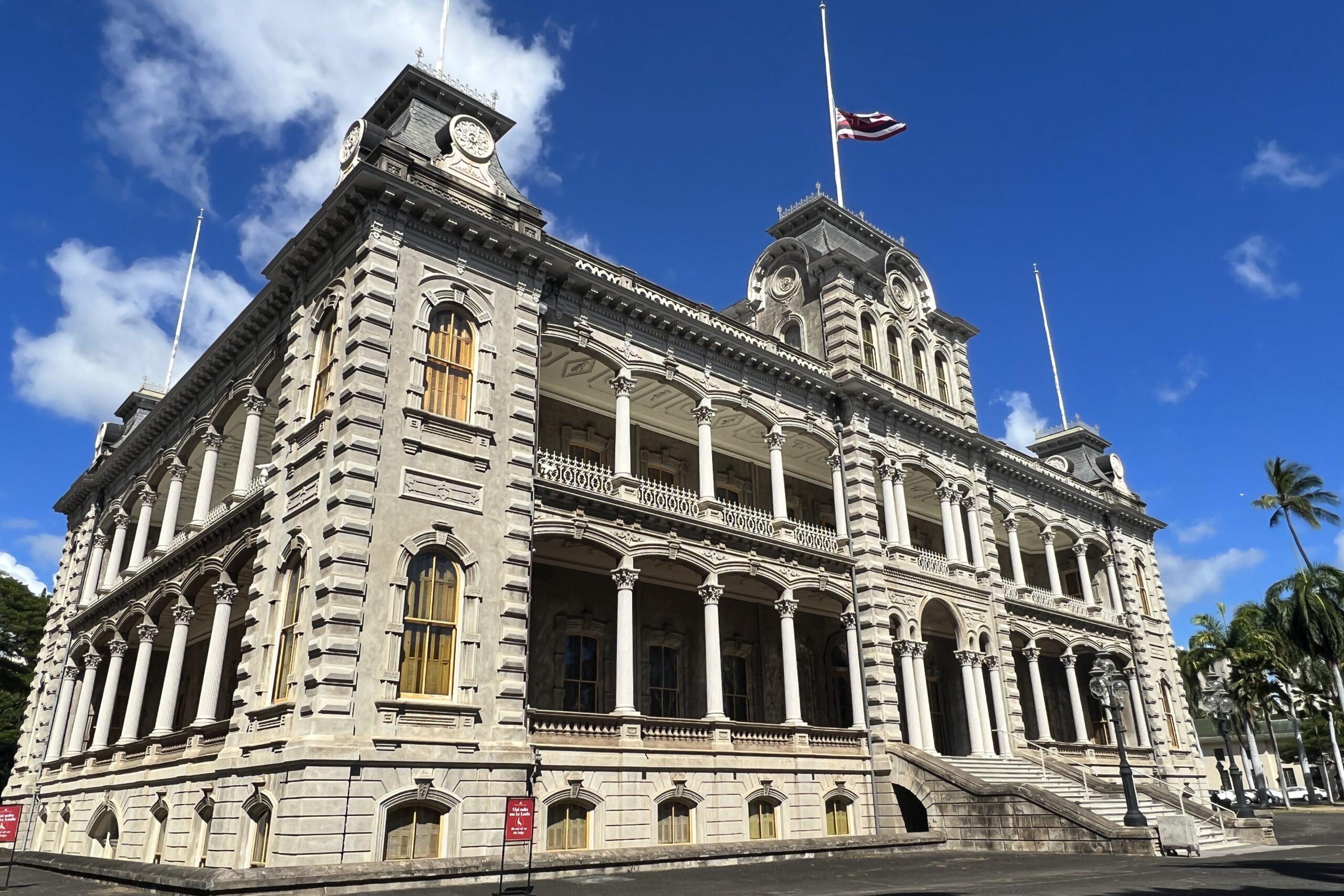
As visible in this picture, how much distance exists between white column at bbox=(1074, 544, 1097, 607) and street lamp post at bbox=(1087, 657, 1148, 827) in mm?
11532

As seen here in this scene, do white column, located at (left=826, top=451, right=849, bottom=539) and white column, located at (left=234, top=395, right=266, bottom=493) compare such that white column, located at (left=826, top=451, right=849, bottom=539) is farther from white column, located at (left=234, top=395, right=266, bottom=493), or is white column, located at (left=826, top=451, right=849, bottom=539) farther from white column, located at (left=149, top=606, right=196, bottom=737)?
white column, located at (left=149, top=606, right=196, bottom=737)

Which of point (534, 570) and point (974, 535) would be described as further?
point (974, 535)

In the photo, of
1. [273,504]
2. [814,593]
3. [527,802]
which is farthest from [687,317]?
[527,802]

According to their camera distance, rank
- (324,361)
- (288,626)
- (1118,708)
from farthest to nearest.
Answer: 1. (1118,708)
2. (324,361)
3. (288,626)

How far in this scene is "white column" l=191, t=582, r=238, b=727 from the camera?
1966cm

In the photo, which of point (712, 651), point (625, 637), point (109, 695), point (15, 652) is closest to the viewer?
point (625, 637)

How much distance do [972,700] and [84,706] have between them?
2645cm

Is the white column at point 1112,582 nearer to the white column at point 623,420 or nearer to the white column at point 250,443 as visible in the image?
the white column at point 623,420

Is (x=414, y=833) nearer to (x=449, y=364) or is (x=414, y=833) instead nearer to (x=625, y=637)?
(x=625, y=637)

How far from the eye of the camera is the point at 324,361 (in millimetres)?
19641

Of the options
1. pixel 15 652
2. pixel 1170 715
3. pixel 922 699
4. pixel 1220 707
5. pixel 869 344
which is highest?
pixel 869 344

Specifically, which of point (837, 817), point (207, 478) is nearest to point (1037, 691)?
point (837, 817)

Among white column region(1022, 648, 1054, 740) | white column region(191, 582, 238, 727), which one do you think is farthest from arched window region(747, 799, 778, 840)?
white column region(1022, 648, 1054, 740)

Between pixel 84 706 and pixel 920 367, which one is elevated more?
pixel 920 367
